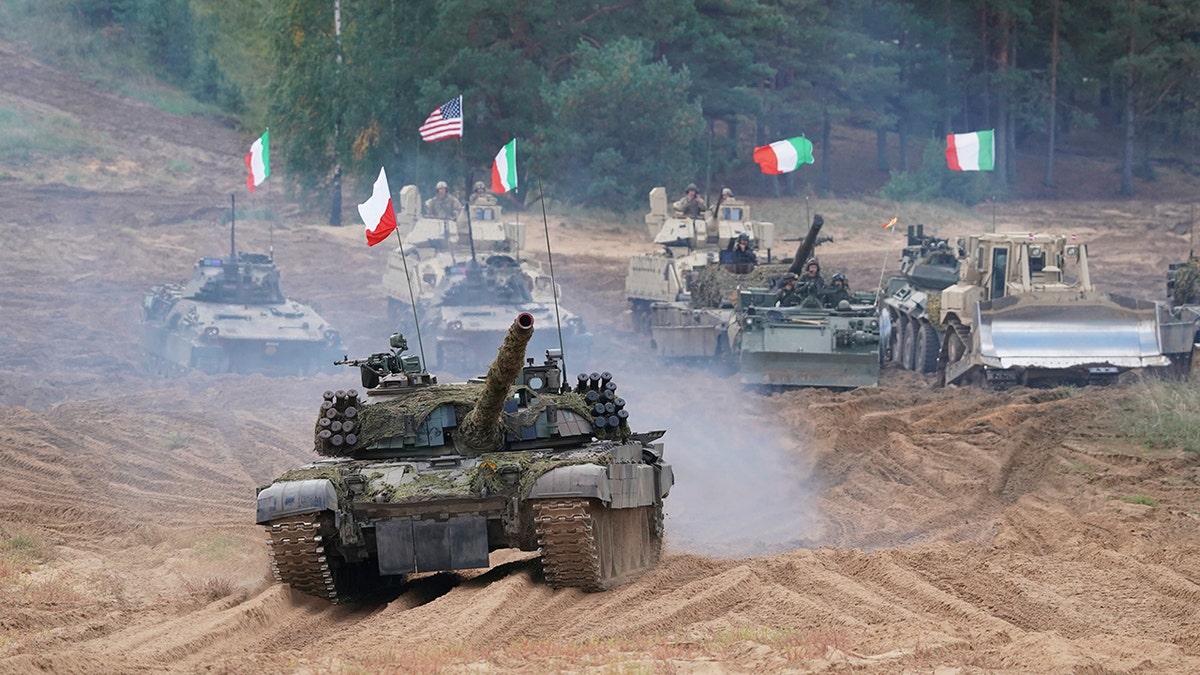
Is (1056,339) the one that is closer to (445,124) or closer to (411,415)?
(445,124)

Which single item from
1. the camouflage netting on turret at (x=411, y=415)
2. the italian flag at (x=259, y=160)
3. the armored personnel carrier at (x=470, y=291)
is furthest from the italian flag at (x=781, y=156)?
the camouflage netting on turret at (x=411, y=415)

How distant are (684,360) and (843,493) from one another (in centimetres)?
1113

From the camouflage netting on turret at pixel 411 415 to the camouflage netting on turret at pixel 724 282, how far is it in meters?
15.1

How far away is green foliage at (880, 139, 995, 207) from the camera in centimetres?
4831

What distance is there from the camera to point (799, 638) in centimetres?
973

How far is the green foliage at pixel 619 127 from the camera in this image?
4397 cm

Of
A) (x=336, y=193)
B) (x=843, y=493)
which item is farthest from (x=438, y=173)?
(x=843, y=493)

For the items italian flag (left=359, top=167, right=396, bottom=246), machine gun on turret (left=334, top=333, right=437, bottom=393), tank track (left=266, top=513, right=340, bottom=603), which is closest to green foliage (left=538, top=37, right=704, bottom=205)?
italian flag (left=359, top=167, right=396, bottom=246)

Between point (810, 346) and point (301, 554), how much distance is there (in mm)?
13619

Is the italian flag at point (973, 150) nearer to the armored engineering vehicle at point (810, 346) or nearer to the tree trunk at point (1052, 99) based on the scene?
the armored engineering vehicle at point (810, 346)

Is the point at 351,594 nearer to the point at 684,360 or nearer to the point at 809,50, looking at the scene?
the point at 684,360

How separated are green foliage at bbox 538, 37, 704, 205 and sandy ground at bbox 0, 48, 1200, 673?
31.8 feet

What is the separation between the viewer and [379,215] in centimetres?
1714

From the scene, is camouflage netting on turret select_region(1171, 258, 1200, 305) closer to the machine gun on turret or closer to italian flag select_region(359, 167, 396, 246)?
italian flag select_region(359, 167, 396, 246)
